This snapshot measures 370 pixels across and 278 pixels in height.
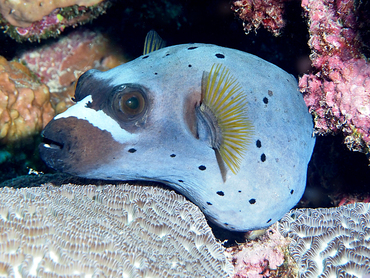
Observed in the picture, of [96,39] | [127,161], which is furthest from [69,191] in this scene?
[96,39]

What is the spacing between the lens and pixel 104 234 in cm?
227

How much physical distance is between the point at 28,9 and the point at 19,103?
178cm

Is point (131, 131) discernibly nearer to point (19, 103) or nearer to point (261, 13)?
point (261, 13)

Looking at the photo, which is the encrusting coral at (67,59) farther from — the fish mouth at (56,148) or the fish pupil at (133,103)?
the fish pupil at (133,103)

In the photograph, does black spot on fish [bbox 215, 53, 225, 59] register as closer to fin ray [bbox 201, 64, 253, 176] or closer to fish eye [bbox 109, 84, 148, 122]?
fin ray [bbox 201, 64, 253, 176]

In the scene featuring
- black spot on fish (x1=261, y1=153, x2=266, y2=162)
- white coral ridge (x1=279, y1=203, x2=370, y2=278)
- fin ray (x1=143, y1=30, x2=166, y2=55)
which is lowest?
white coral ridge (x1=279, y1=203, x2=370, y2=278)

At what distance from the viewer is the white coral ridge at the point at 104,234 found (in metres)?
1.98

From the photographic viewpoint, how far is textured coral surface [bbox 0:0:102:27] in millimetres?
4113

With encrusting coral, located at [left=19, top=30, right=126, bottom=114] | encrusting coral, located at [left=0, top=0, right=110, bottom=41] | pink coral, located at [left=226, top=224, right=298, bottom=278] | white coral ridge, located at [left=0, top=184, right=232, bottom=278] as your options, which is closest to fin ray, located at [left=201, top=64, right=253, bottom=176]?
white coral ridge, located at [left=0, top=184, right=232, bottom=278]

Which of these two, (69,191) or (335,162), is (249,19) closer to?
(335,162)

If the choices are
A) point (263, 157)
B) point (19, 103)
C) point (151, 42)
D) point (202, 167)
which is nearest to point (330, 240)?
point (263, 157)

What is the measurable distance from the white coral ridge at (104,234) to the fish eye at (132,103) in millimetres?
→ 963

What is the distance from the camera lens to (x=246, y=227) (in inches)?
121

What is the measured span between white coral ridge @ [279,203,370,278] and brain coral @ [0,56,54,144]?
494cm
